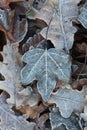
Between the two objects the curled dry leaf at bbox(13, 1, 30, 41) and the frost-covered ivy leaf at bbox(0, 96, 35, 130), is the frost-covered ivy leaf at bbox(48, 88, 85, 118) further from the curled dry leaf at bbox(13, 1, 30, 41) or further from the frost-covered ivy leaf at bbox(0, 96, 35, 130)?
the curled dry leaf at bbox(13, 1, 30, 41)

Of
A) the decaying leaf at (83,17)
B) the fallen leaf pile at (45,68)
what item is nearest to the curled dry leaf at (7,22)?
the fallen leaf pile at (45,68)

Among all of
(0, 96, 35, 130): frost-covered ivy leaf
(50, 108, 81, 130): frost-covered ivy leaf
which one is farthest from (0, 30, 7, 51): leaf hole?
(50, 108, 81, 130): frost-covered ivy leaf

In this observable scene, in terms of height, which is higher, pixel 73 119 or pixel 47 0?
pixel 47 0

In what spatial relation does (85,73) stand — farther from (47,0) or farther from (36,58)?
(47,0)

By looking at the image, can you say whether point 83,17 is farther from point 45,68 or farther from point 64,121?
point 64,121

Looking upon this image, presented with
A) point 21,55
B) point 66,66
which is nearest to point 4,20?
point 21,55

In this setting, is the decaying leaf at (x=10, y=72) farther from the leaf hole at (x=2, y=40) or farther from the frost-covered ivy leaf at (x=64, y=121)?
the frost-covered ivy leaf at (x=64, y=121)

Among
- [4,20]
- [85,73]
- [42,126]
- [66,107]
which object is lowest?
[42,126]

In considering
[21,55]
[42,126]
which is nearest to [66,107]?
[42,126]
